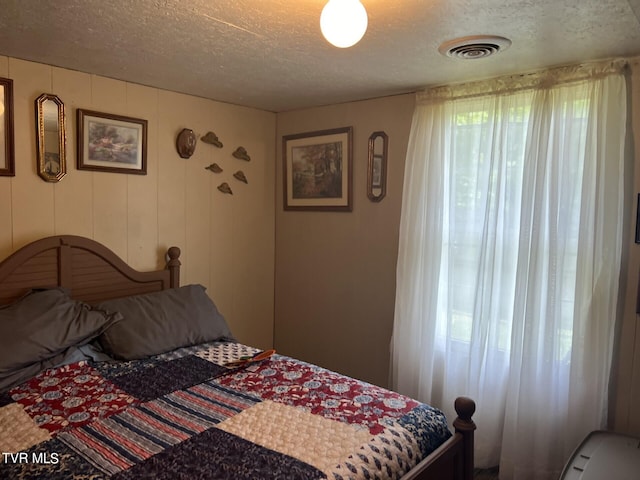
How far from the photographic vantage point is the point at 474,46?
2152 mm

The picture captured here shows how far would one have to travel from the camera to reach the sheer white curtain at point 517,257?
236 centimetres

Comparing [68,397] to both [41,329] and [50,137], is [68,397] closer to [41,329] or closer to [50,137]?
[41,329]

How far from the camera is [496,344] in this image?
272 centimetres

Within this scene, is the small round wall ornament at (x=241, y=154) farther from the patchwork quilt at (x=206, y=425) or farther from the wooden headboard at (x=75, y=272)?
the patchwork quilt at (x=206, y=425)

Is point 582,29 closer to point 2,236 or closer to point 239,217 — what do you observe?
point 239,217

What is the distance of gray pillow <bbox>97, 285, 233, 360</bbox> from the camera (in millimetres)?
2529

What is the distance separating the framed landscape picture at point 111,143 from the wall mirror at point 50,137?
102mm

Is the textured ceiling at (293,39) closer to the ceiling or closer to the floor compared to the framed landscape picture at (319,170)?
closer to the ceiling

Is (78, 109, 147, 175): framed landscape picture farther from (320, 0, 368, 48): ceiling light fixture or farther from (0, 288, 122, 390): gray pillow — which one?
(320, 0, 368, 48): ceiling light fixture

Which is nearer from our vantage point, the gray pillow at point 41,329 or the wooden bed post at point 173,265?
the gray pillow at point 41,329

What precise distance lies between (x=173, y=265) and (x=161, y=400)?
4.27ft

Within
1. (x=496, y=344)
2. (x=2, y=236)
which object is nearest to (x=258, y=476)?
(x=496, y=344)

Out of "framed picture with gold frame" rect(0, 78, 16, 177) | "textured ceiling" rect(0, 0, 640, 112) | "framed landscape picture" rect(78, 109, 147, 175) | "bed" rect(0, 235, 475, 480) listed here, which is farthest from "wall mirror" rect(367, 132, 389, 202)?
"framed picture with gold frame" rect(0, 78, 16, 177)

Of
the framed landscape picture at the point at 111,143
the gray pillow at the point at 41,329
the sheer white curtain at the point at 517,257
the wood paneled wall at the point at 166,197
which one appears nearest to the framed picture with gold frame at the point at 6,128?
the wood paneled wall at the point at 166,197
